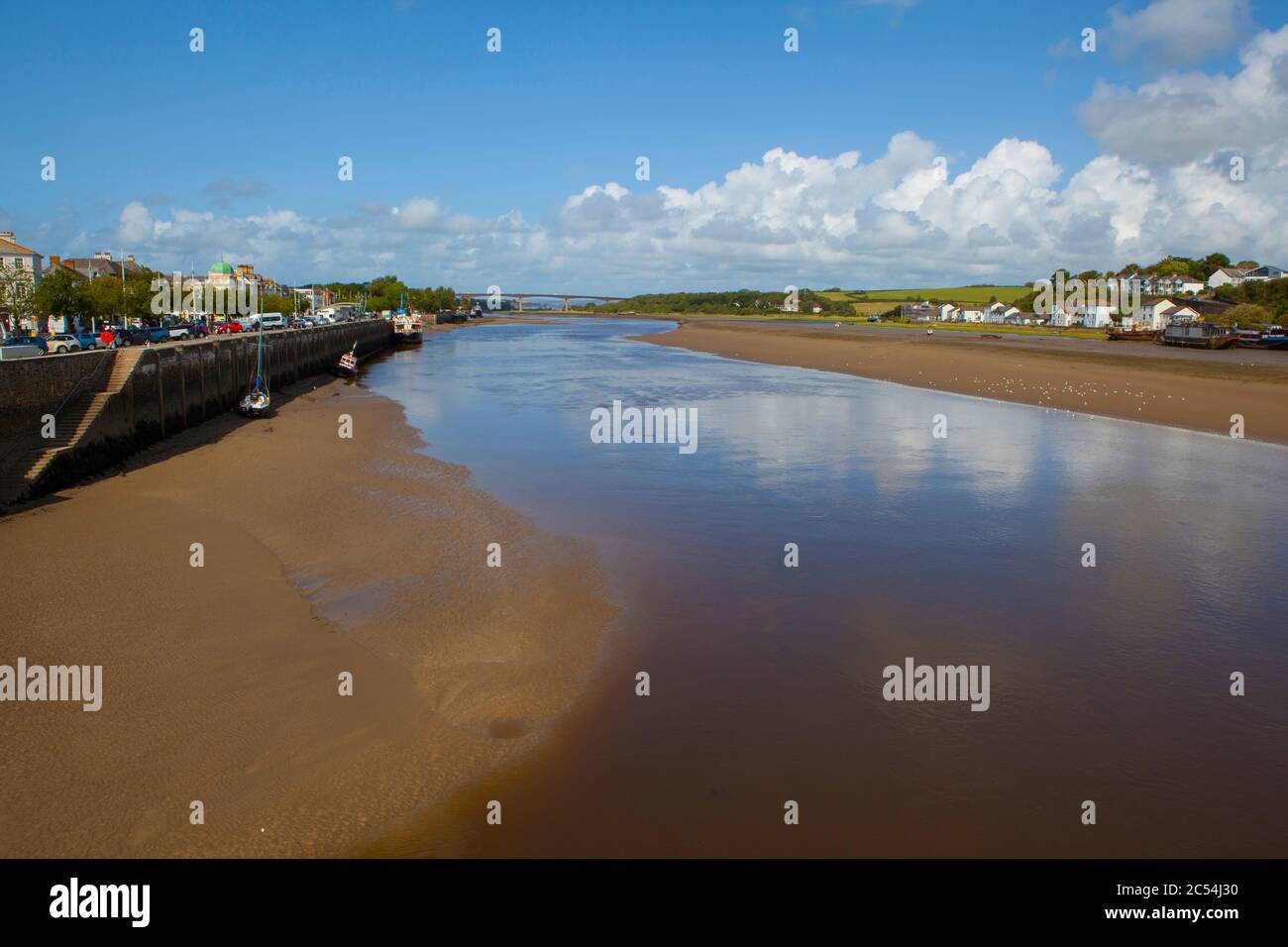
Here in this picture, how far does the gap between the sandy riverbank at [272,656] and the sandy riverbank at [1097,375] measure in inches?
829

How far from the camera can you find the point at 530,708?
7777mm

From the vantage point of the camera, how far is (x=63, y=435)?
16438 millimetres

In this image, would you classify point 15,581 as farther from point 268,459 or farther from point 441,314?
point 441,314

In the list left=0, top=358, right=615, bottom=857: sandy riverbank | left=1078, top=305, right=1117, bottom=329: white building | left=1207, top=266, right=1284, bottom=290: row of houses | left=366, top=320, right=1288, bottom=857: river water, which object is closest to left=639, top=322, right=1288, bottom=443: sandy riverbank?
left=366, top=320, right=1288, bottom=857: river water

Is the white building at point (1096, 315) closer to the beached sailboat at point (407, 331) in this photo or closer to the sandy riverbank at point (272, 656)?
the beached sailboat at point (407, 331)

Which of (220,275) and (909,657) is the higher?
(220,275)

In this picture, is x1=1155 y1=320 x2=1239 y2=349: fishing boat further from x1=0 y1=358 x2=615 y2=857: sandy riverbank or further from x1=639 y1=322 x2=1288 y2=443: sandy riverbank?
x1=0 y1=358 x2=615 y2=857: sandy riverbank

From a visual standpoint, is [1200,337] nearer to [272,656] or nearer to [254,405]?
[254,405]

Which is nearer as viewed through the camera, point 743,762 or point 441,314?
point 743,762

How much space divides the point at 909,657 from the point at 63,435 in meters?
15.1

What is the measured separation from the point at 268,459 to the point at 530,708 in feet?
43.6

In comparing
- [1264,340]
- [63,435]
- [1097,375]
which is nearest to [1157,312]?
[1264,340]

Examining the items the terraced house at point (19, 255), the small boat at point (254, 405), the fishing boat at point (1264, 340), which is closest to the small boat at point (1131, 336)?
the fishing boat at point (1264, 340)
